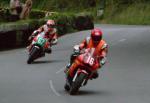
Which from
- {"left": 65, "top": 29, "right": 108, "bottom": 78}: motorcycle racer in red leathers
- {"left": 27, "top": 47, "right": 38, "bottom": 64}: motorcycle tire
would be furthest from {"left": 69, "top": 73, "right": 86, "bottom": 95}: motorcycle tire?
{"left": 27, "top": 47, "right": 38, "bottom": 64}: motorcycle tire

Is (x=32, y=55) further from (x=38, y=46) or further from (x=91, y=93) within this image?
(x=91, y=93)

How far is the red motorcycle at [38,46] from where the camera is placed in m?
25.6

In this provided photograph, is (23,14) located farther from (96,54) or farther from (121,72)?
(96,54)

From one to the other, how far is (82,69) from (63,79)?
11.7ft

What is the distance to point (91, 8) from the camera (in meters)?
69.8

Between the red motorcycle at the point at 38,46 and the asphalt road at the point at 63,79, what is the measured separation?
1.08 feet

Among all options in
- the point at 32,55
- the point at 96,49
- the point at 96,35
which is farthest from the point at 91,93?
the point at 32,55

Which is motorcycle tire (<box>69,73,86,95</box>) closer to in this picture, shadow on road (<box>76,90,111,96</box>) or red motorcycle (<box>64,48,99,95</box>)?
red motorcycle (<box>64,48,99,95</box>)

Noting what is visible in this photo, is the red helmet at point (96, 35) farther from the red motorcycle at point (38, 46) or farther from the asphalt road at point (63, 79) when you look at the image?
the red motorcycle at point (38, 46)

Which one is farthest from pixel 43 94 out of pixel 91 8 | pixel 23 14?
pixel 91 8

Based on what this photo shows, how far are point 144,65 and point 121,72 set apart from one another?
242 centimetres

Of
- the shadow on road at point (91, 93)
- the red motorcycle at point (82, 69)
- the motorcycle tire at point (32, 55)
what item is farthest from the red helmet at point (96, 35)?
the motorcycle tire at point (32, 55)

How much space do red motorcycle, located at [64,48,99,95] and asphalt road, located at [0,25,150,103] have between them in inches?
9.7

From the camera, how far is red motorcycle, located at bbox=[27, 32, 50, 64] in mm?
25594
